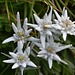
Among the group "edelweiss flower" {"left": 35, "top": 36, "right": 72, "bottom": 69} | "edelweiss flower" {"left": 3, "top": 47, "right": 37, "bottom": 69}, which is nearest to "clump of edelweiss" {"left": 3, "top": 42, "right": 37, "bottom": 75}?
"edelweiss flower" {"left": 3, "top": 47, "right": 37, "bottom": 69}

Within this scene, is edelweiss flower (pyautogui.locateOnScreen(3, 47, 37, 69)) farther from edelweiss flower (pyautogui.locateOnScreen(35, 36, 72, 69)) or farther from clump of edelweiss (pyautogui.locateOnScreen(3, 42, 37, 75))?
edelweiss flower (pyautogui.locateOnScreen(35, 36, 72, 69))

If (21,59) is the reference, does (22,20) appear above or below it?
above

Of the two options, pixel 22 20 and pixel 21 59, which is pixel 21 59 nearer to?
pixel 21 59

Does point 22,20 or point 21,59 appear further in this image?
point 22,20

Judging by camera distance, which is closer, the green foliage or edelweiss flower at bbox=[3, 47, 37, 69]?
edelweiss flower at bbox=[3, 47, 37, 69]

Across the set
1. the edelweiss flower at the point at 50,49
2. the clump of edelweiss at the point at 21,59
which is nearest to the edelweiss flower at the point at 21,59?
the clump of edelweiss at the point at 21,59

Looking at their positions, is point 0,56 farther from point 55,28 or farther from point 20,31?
point 55,28

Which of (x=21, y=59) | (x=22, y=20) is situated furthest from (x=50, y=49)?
(x=22, y=20)

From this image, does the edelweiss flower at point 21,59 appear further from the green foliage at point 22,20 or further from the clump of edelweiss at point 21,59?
the green foliage at point 22,20

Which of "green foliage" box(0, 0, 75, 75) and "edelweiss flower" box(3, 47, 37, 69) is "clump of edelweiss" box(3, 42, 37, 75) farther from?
"green foliage" box(0, 0, 75, 75)

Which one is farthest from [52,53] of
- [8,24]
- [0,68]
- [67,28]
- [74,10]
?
[74,10]

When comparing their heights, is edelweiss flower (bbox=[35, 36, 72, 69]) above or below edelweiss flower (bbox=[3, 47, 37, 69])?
above
